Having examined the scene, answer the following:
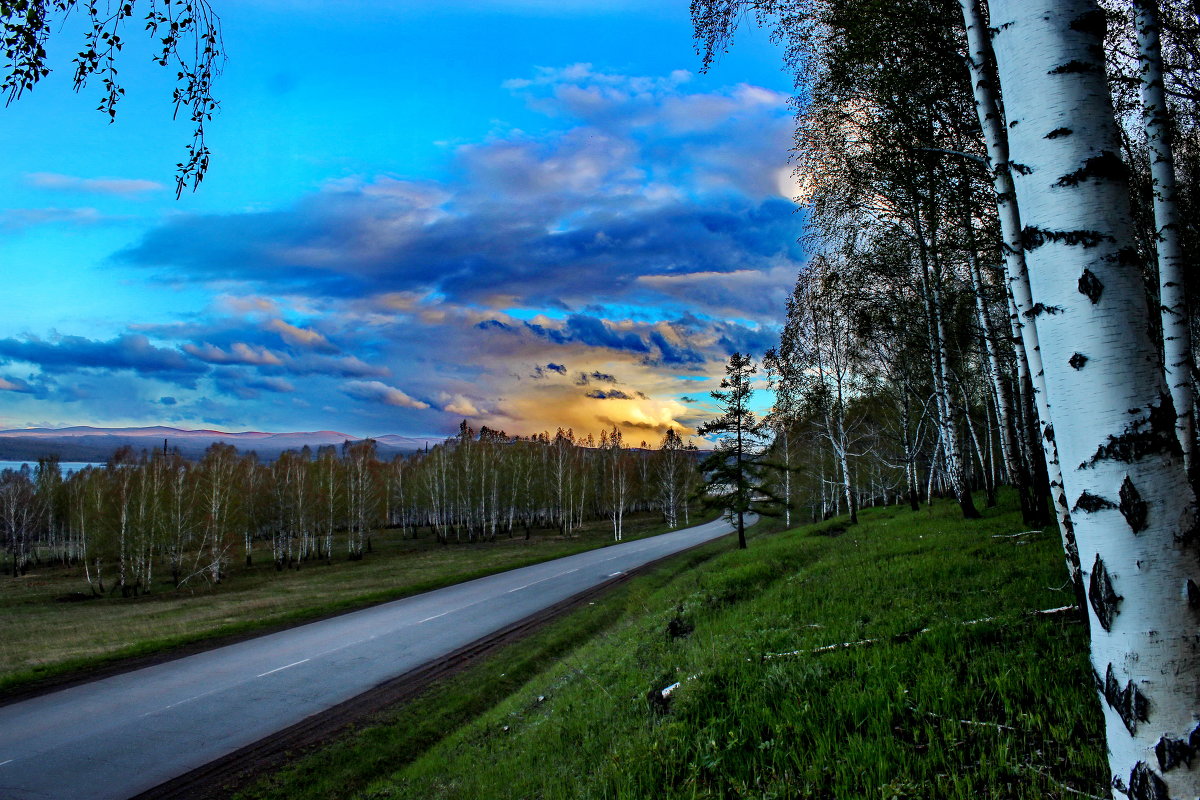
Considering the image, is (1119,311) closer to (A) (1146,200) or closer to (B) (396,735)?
(B) (396,735)

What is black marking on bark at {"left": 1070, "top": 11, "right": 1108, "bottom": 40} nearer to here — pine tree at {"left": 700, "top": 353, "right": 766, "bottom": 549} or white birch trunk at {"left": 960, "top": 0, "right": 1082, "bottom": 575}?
white birch trunk at {"left": 960, "top": 0, "right": 1082, "bottom": 575}

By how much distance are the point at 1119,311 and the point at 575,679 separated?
978cm

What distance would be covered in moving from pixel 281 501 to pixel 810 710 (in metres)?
54.2

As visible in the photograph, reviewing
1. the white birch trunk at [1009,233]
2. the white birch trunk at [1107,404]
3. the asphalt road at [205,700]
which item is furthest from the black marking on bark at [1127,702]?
the asphalt road at [205,700]

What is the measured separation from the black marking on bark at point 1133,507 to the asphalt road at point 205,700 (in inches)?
440

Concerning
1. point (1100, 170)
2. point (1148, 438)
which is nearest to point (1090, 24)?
point (1100, 170)

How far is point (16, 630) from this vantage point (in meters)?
23.2

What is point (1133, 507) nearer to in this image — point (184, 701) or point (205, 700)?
point (205, 700)

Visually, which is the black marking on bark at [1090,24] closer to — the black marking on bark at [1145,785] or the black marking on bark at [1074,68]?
the black marking on bark at [1074,68]

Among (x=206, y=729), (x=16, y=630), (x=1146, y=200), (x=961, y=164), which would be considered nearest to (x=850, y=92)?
(x=961, y=164)

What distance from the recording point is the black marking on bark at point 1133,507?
1741 millimetres

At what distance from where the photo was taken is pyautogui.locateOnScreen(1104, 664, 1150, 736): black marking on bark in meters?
1.75

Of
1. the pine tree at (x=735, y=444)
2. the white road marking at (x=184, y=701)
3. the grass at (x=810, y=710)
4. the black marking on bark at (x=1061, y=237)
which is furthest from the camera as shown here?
the pine tree at (x=735, y=444)

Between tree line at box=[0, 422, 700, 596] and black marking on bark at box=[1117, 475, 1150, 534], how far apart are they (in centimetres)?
3596
